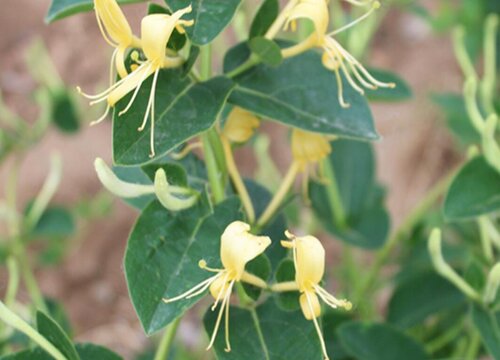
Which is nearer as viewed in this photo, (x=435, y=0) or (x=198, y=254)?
(x=198, y=254)

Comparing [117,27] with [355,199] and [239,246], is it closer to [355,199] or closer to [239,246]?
[239,246]

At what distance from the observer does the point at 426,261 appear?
1.05 metres

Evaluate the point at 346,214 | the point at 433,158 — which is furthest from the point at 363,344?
the point at 433,158

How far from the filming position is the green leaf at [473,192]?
727mm

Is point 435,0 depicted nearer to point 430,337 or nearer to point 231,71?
point 430,337

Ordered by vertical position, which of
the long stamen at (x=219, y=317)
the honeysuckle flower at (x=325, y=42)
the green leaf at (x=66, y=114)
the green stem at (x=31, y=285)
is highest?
the honeysuckle flower at (x=325, y=42)

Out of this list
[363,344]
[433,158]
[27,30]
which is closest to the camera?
[363,344]

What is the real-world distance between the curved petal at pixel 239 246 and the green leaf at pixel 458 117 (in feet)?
2.56

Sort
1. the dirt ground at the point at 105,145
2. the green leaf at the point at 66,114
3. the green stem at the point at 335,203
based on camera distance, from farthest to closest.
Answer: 1. the dirt ground at the point at 105,145
2. the green leaf at the point at 66,114
3. the green stem at the point at 335,203

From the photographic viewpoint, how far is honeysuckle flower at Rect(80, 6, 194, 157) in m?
0.53

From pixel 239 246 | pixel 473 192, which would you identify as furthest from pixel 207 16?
pixel 473 192

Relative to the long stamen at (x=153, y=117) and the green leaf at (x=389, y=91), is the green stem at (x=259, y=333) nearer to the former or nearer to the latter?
the long stamen at (x=153, y=117)

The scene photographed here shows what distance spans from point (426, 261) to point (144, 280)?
550mm

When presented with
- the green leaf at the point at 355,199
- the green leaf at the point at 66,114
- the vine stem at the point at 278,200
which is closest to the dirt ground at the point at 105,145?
the green leaf at the point at 66,114
